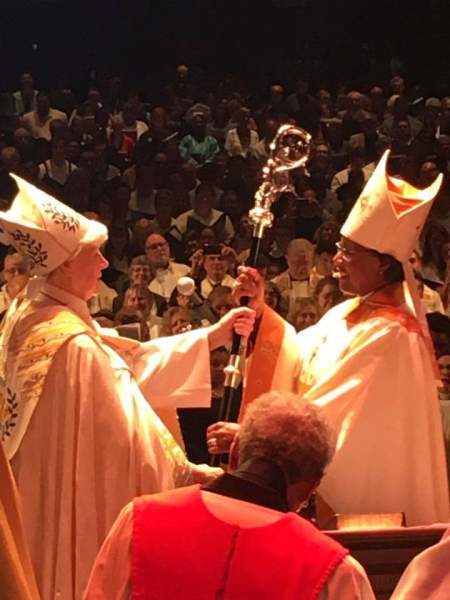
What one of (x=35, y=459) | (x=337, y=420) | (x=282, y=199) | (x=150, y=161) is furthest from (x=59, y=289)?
(x=150, y=161)

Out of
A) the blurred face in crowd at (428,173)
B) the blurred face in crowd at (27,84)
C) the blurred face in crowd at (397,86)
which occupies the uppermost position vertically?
the blurred face in crowd at (27,84)

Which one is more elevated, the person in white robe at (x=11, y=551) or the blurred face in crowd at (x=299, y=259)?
the person in white robe at (x=11, y=551)

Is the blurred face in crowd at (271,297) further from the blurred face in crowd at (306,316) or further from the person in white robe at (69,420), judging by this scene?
the person in white robe at (69,420)

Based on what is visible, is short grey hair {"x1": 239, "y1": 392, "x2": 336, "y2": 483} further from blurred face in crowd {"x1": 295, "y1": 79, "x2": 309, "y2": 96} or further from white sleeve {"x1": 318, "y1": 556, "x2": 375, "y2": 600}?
blurred face in crowd {"x1": 295, "y1": 79, "x2": 309, "y2": 96}

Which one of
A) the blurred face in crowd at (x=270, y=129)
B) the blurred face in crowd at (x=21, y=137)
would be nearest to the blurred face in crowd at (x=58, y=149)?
the blurred face in crowd at (x=21, y=137)

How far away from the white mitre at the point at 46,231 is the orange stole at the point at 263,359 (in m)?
0.77

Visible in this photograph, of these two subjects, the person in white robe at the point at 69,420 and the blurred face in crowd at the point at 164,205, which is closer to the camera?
the person in white robe at the point at 69,420

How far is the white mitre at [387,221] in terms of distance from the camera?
4957 mm

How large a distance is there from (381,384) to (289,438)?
204 centimetres

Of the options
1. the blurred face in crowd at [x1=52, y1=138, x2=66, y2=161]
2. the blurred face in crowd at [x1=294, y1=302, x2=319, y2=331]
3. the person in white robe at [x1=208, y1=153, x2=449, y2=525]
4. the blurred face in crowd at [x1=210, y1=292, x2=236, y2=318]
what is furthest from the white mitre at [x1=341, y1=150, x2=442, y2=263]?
the blurred face in crowd at [x1=52, y1=138, x2=66, y2=161]

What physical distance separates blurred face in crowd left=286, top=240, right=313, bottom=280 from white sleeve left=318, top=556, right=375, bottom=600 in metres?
6.85

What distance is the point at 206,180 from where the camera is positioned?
11.4m

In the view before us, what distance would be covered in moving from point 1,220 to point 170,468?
3.89ft

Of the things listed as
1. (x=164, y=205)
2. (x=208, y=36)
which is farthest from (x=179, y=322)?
(x=208, y=36)
